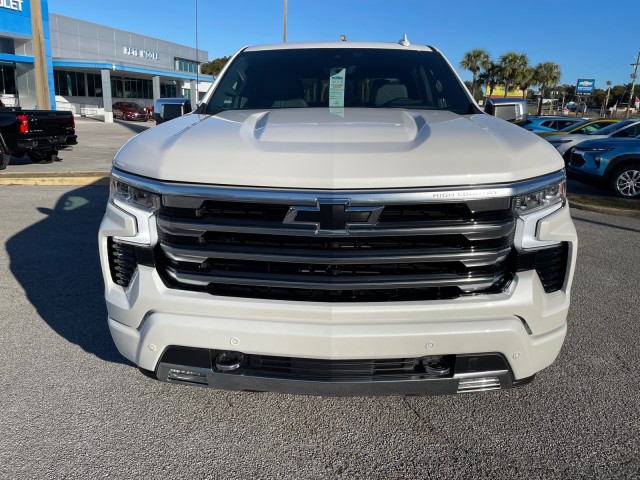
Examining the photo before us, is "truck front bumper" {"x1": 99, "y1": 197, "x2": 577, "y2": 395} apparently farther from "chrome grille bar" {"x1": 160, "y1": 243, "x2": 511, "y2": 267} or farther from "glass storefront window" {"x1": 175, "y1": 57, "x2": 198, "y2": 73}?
"glass storefront window" {"x1": 175, "y1": 57, "x2": 198, "y2": 73}

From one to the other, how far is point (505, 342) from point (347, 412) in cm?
101

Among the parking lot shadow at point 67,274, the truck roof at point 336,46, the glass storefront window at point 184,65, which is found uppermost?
the glass storefront window at point 184,65

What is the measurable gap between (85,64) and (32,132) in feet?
105

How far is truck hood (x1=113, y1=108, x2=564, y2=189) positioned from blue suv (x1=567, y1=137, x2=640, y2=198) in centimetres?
871

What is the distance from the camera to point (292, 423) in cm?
263

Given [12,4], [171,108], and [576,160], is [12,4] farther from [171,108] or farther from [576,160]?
[171,108]

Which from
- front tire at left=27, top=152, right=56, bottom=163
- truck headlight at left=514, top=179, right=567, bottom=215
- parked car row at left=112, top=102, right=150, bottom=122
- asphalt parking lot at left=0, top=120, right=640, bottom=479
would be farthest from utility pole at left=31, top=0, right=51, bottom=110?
parked car row at left=112, top=102, right=150, bottom=122

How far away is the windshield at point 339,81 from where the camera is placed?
3.50m

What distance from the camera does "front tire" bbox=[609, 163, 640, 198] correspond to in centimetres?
980

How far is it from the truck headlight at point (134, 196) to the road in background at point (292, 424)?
3.82ft

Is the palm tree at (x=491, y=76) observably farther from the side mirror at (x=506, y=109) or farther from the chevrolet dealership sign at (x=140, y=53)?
the side mirror at (x=506, y=109)

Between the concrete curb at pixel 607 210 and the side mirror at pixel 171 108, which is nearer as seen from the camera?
the side mirror at pixel 171 108

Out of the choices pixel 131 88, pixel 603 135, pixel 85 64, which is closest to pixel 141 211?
pixel 603 135

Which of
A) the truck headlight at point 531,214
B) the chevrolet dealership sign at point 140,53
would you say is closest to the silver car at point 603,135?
the truck headlight at point 531,214
